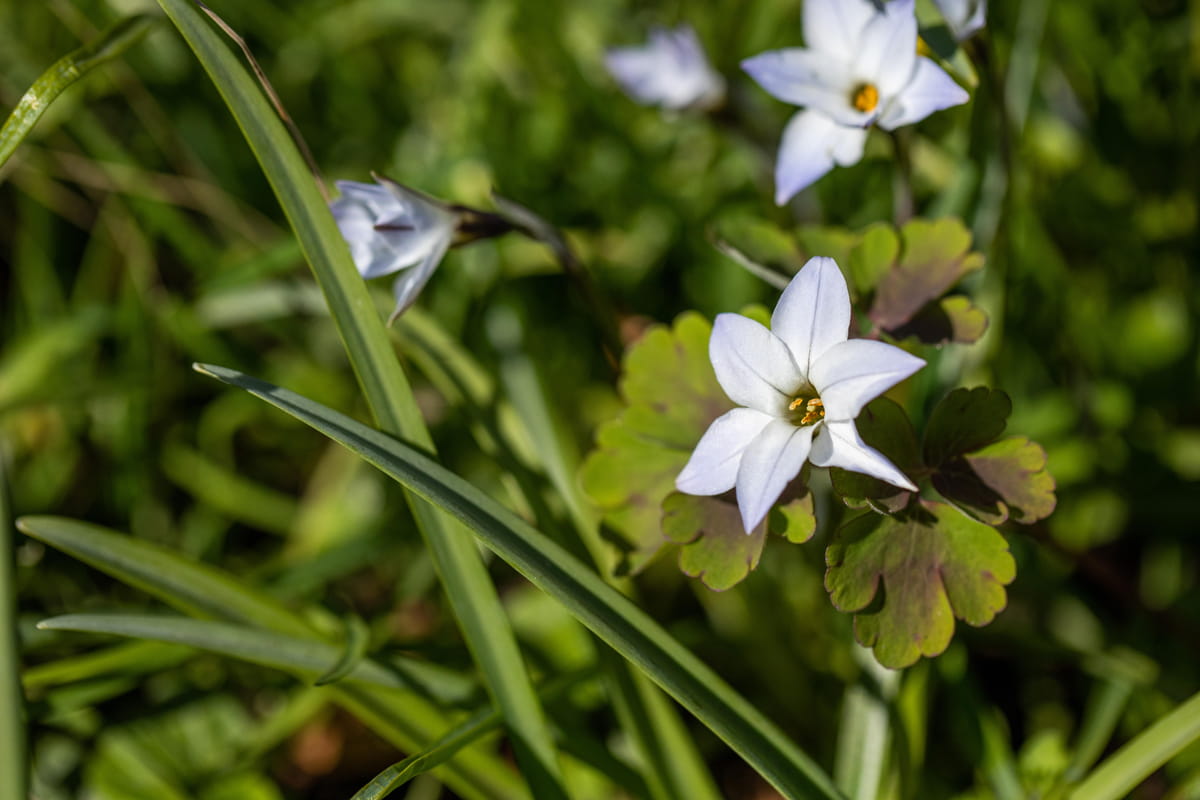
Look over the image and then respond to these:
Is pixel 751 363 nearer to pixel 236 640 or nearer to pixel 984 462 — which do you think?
pixel 984 462

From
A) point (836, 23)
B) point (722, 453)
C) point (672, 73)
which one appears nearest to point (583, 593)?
point (722, 453)

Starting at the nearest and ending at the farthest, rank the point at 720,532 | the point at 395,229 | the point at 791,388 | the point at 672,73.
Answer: the point at 791,388, the point at 720,532, the point at 395,229, the point at 672,73

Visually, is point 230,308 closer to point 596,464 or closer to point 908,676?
point 596,464

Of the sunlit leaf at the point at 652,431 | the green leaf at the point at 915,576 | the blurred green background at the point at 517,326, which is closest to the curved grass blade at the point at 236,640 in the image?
the blurred green background at the point at 517,326

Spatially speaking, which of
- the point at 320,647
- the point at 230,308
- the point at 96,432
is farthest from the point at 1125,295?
the point at 96,432

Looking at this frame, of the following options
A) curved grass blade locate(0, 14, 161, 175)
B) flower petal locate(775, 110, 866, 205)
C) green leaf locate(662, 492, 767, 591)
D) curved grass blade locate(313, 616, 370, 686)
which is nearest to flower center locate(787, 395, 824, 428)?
green leaf locate(662, 492, 767, 591)

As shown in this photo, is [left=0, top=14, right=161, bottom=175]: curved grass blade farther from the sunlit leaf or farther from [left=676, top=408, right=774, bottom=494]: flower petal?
[left=676, top=408, right=774, bottom=494]: flower petal

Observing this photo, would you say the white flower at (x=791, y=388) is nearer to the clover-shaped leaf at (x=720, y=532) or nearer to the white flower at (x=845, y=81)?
the clover-shaped leaf at (x=720, y=532)

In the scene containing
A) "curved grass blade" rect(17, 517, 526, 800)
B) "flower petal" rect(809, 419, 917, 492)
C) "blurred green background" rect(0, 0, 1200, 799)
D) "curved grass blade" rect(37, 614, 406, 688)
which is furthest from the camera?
"blurred green background" rect(0, 0, 1200, 799)
